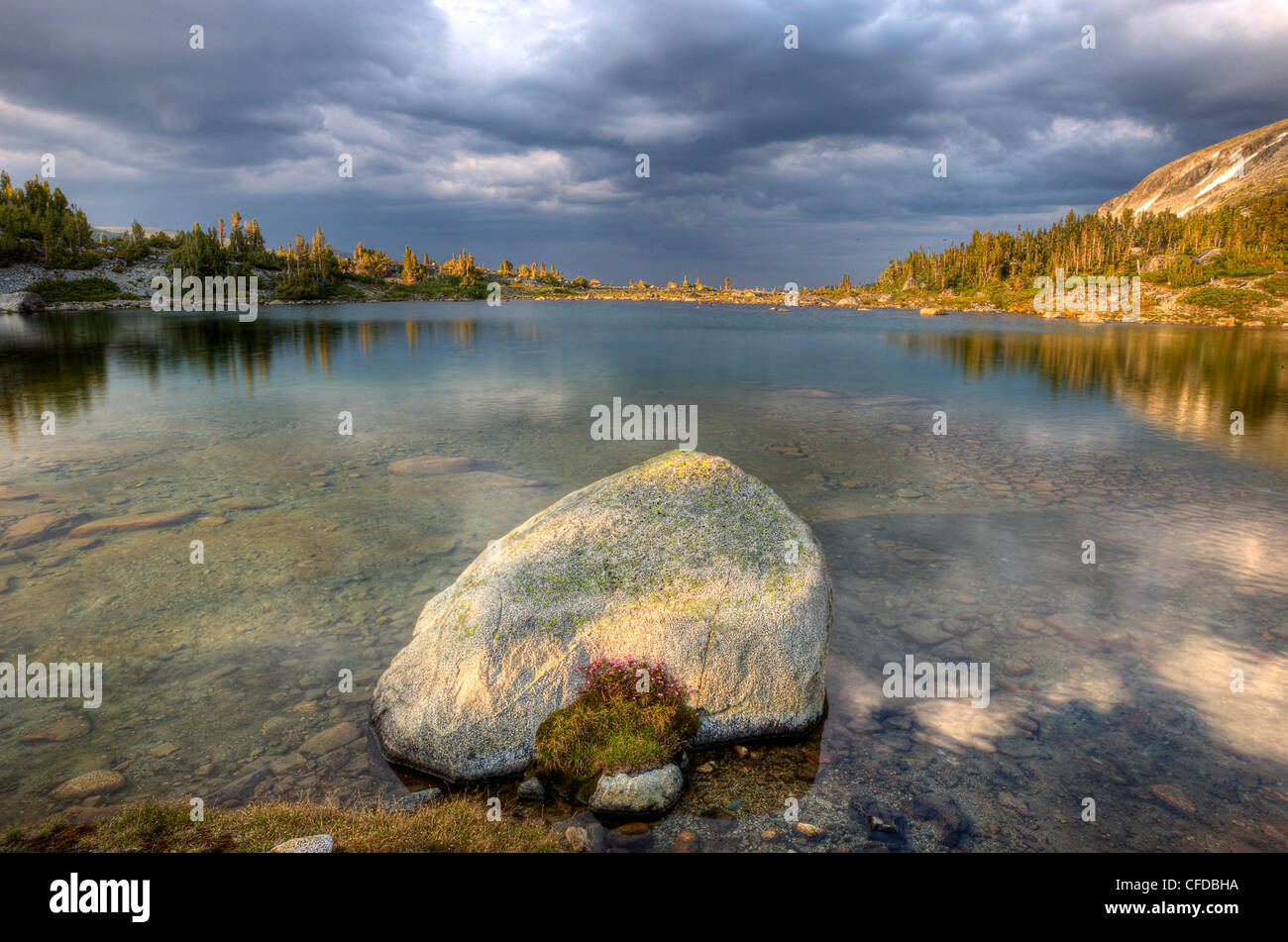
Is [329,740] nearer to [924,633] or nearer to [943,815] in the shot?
[943,815]

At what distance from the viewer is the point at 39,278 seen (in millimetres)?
164250

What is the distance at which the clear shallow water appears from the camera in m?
8.61

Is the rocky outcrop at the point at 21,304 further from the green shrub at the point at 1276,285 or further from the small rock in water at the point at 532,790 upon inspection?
the green shrub at the point at 1276,285

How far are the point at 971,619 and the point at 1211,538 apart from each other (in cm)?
1001

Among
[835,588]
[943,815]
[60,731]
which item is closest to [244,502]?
[60,731]

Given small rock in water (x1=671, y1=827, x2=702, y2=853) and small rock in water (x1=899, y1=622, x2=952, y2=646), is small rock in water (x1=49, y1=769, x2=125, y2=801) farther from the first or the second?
small rock in water (x1=899, y1=622, x2=952, y2=646)

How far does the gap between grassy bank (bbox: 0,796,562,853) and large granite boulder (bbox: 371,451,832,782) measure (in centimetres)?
130

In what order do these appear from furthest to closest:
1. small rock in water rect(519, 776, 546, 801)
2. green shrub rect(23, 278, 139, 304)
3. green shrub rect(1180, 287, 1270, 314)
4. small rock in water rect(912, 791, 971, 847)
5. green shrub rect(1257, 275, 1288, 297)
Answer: green shrub rect(23, 278, 139, 304) < green shrub rect(1257, 275, 1288, 297) < green shrub rect(1180, 287, 1270, 314) < small rock in water rect(519, 776, 546, 801) < small rock in water rect(912, 791, 971, 847)

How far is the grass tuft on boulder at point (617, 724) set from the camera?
8703 millimetres

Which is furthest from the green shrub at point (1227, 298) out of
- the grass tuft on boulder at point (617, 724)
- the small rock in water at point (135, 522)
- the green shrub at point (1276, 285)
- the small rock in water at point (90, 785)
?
the small rock in water at point (90, 785)

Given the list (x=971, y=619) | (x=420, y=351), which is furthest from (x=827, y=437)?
(x=420, y=351)

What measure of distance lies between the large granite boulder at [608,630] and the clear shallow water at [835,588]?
75cm

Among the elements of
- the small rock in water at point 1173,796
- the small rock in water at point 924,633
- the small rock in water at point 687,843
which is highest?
the small rock in water at point 924,633

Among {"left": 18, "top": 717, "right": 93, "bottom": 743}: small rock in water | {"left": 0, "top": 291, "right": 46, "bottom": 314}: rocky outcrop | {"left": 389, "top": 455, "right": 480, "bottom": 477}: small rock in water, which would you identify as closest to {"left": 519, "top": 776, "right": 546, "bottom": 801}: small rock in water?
{"left": 18, "top": 717, "right": 93, "bottom": 743}: small rock in water
